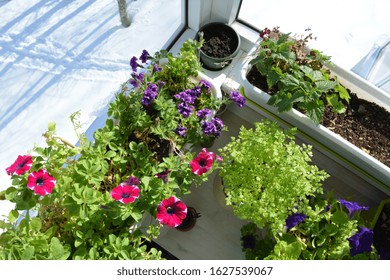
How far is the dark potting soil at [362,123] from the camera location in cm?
145

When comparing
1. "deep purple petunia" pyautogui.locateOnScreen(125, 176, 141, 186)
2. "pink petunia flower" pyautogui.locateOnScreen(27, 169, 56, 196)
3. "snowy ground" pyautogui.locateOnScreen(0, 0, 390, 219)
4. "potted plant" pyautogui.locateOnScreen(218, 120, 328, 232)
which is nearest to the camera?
"pink petunia flower" pyautogui.locateOnScreen(27, 169, 56, 196)

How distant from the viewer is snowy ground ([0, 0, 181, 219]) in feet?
4.91

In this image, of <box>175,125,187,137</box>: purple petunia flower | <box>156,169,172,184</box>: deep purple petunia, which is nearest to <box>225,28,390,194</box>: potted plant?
<box>175,125,187,137</box>: purple petunia flower

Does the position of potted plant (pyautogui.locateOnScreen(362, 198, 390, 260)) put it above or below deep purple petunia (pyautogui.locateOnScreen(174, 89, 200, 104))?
below

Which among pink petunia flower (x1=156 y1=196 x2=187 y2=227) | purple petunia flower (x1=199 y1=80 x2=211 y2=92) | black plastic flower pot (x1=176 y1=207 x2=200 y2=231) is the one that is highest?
purple petunia flower (x1=199 y1=80 x2=211 y2=92)

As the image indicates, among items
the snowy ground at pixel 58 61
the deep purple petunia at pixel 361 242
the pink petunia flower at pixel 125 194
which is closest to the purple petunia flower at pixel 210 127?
the pink petunia flower at pixel 125 194

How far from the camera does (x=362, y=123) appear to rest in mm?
1479

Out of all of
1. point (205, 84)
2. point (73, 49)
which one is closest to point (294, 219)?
point (205, 84)

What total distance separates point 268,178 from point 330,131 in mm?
323

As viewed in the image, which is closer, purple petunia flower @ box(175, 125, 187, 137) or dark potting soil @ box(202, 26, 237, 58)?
purple petunia flower @ box(175, 125, 187, 137)

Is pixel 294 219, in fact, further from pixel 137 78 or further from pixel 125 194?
pixel 137 78

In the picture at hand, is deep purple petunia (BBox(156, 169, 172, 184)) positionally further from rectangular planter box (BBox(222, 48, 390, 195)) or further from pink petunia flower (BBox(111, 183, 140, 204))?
rectangular planter box (BBox(222, 48, 390, 195))
